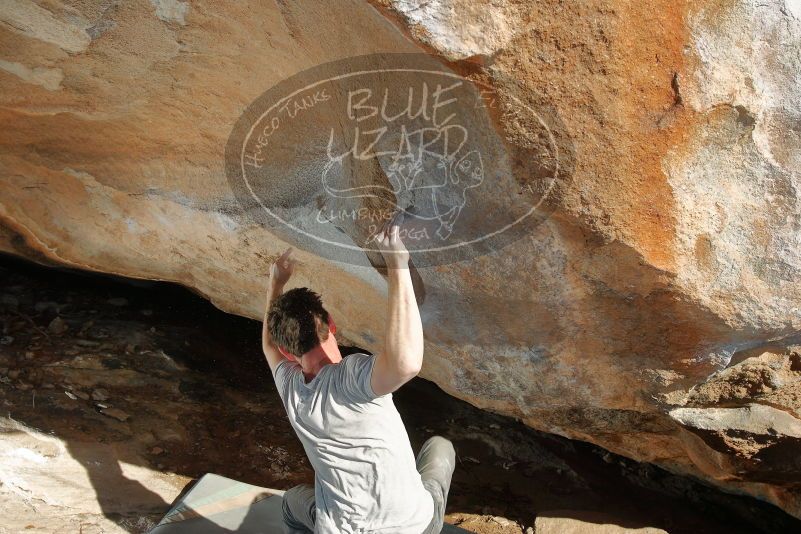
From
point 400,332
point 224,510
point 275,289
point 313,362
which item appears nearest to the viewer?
point 400,332

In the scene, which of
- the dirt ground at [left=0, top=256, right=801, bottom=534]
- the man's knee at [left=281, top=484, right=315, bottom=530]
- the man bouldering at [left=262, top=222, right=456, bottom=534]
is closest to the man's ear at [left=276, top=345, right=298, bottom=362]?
the man bouldering at [left=262, top=222, right=456, bottom=534]

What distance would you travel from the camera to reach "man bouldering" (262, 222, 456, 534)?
4.84 feet

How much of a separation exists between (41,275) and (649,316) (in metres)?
2.48

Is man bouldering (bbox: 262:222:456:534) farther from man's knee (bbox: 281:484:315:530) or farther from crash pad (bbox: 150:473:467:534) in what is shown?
crash pad (bbox: 150:473:467:534)

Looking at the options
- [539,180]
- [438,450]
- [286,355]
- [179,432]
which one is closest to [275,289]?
[286,355]

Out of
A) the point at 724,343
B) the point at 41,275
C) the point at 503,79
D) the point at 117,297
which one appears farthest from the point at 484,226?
the point at 41,275

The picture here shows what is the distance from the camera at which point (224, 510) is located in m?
2.29

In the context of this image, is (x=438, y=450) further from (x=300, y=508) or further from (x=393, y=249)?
(x=393, y=249)

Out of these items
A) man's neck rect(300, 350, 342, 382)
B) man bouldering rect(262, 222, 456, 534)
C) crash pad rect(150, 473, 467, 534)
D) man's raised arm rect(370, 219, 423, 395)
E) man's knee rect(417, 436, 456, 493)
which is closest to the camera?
man's raised arm rect(370, 219, 423, 395)

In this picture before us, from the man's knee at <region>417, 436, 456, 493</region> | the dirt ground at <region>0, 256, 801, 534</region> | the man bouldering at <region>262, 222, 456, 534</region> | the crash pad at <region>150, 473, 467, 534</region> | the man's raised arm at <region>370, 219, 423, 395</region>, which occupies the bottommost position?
the crash pad at <region>150, 473, 467, 534</region>

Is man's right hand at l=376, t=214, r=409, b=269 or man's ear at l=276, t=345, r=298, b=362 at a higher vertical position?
man's right hand at l=376, t=214, r=409, b=269

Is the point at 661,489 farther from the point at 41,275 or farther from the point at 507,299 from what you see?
the point at 41,275

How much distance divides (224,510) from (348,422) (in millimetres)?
1010

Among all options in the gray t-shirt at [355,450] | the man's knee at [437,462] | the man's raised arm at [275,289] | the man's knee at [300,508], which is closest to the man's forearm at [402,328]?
the gray t-shirt at [355,450]
